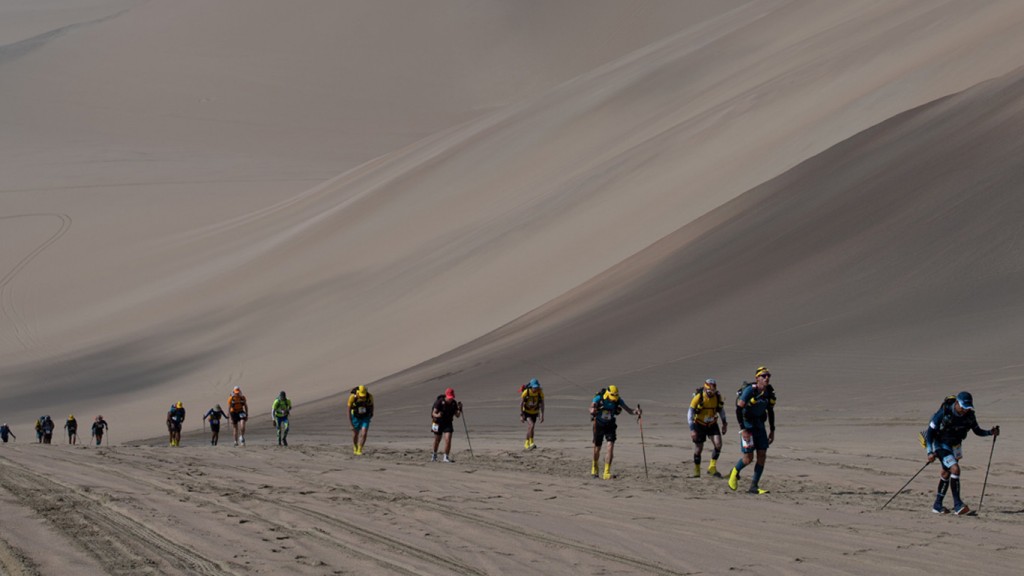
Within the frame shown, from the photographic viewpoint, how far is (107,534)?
10438mm

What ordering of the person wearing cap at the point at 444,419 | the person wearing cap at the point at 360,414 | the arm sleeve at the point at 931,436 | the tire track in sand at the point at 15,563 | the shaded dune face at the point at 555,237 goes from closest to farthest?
the tire track in sand at the point at 15,563
the arm sleeve at the point at 931,436
the person wearing cap at the point at 444,419
the person wearing cap at the point at 360,414
the shaded dune face at the point at 555,237

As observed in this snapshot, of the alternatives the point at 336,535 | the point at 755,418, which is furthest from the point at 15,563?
the point at 755,418

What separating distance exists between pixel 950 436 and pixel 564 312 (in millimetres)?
18852

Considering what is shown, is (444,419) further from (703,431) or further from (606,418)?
(703,431)

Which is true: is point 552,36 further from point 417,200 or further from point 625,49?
point 417,200

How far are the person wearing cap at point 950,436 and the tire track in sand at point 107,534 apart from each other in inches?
264

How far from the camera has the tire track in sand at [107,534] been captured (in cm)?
927

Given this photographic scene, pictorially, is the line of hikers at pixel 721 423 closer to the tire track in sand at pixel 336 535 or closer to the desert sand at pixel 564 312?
the desert sand at pixel 564 312

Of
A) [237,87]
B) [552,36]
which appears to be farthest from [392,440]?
[552,36]

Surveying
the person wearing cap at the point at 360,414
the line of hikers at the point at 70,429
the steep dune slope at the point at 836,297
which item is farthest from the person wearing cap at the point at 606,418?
the line of hikers at the point at 70,429

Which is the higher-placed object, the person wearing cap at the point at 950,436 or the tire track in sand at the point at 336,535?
the person wearing cap at the point at 950,436

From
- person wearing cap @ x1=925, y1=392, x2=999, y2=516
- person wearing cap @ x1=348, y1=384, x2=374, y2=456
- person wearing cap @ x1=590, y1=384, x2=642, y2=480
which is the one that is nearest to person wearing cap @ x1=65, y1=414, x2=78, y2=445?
person wearing cap @ x1=348, y1=384, x2=374, y2=456

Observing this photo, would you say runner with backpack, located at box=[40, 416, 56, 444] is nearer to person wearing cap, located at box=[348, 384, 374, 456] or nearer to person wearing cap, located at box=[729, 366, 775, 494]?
person wearing cap, located at box=[348, 384, 374, 456]

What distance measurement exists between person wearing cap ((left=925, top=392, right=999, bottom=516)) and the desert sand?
1.25 feet
